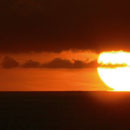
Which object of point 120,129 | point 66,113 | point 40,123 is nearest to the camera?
point 120,129

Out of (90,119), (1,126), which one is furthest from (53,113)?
(1,126)

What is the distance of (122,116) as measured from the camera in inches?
1522

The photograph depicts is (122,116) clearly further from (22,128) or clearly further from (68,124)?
(22,128)

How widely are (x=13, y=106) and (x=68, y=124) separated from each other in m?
11.8

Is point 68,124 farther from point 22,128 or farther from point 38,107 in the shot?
point 38,107

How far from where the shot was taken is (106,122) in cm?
3559

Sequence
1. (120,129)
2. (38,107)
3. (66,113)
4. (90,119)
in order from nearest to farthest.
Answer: (120,129) → (90,119) → (66,113) → (38,107)

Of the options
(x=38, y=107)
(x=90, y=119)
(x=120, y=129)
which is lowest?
(x=120, y=129)

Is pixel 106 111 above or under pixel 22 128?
above

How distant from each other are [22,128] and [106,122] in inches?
221

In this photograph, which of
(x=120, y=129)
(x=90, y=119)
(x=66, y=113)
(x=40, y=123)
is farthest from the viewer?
(x=66, y=113)

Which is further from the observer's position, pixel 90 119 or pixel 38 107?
pixel 38 107

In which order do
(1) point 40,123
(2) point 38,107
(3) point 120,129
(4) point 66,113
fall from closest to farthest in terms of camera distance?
(3) point 120,129, (1) point 40,123, (4) point 66,113, (2) point 38,107

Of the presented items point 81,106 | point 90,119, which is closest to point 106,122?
point 90,119
